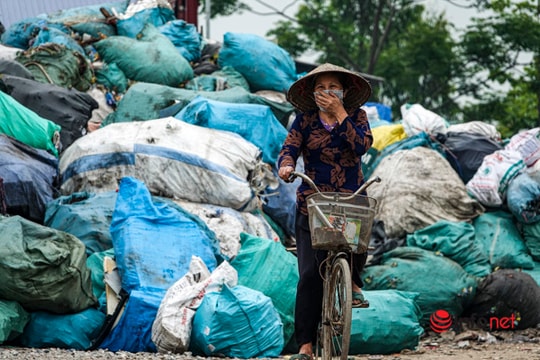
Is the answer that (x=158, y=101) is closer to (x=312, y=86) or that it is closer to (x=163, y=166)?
(x=163, y=166)

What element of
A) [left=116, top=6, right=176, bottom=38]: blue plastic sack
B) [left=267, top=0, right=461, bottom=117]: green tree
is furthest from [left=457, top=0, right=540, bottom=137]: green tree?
[left=116, top=6, right=176, bottom=38]: blue plastic sack

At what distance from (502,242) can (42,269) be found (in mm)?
3711

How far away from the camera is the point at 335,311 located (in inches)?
170

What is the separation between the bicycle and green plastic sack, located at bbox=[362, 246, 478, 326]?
2510mm

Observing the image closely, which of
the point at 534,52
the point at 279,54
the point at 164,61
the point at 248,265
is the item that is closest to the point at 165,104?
the point at 164,61

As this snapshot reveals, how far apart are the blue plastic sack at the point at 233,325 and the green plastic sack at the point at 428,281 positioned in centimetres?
152

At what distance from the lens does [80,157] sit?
6.74m

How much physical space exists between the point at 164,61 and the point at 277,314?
3946 mm

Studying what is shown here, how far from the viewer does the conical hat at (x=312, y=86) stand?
4.63 m

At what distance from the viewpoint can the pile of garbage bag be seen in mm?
5434

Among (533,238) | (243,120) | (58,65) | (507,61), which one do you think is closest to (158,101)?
(58,65)

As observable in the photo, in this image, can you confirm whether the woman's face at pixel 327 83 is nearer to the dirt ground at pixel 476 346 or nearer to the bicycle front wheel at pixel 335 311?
the bicycle front wheel at pixel 335 311
